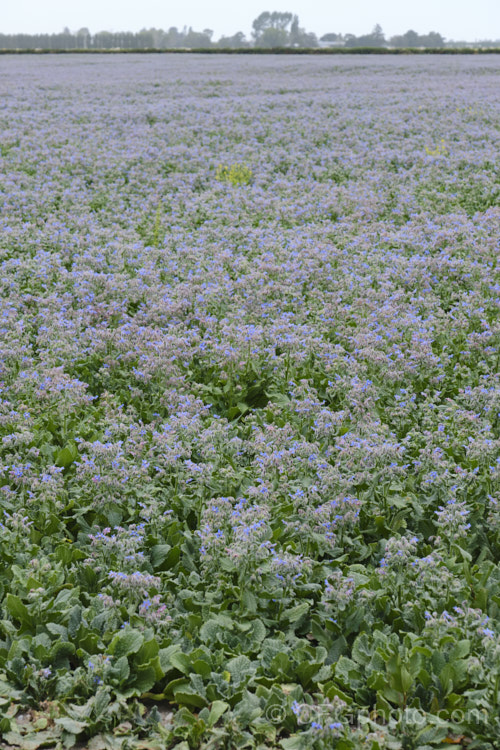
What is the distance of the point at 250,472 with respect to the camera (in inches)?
222

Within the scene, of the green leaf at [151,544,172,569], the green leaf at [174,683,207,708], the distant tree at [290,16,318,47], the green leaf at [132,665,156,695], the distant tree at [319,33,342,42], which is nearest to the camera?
the green leaf at [174,683,207,708]

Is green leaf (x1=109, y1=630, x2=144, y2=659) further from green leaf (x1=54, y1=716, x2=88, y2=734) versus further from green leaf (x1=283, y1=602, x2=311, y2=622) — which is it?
green leaf (x1=283, y1=602, x2=311, y2=622)

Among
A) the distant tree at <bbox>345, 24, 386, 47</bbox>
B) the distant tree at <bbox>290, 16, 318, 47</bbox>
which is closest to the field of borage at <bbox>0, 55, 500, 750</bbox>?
the distant tree at <bbox>345, 24, 386, 47</bbox>

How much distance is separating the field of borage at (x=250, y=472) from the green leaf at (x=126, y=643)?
13 mm

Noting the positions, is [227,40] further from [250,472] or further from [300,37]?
[250,472]

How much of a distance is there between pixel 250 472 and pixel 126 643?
1.94 meters

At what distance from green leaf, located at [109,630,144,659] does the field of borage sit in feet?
0.04

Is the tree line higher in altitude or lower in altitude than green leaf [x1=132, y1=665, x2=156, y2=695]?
higher

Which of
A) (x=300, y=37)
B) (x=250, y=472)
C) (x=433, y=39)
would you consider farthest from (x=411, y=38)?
(x=250, y=472)

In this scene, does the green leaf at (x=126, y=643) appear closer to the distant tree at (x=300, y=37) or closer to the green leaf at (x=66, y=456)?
the green leaf at (x=66, y=456)

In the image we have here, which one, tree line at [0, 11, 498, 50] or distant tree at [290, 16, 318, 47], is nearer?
tree line at [0, 11, 498, 50]

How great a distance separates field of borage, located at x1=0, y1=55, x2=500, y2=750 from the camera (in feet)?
12.4

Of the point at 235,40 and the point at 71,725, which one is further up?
the point at 235,40

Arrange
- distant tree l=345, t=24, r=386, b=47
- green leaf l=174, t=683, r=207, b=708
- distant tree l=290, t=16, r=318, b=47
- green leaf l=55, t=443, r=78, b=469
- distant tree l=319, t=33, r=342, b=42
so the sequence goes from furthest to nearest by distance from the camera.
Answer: distant tree l=319, t=33, r=342, b=42, distant tree l=290, t=16, r=318, b=47, distant tree l=345, t=24, r=386, b=47, green leaf l=55, t=443, r=78, b=469, green leaf l=174, t=683, r=207, b=708
